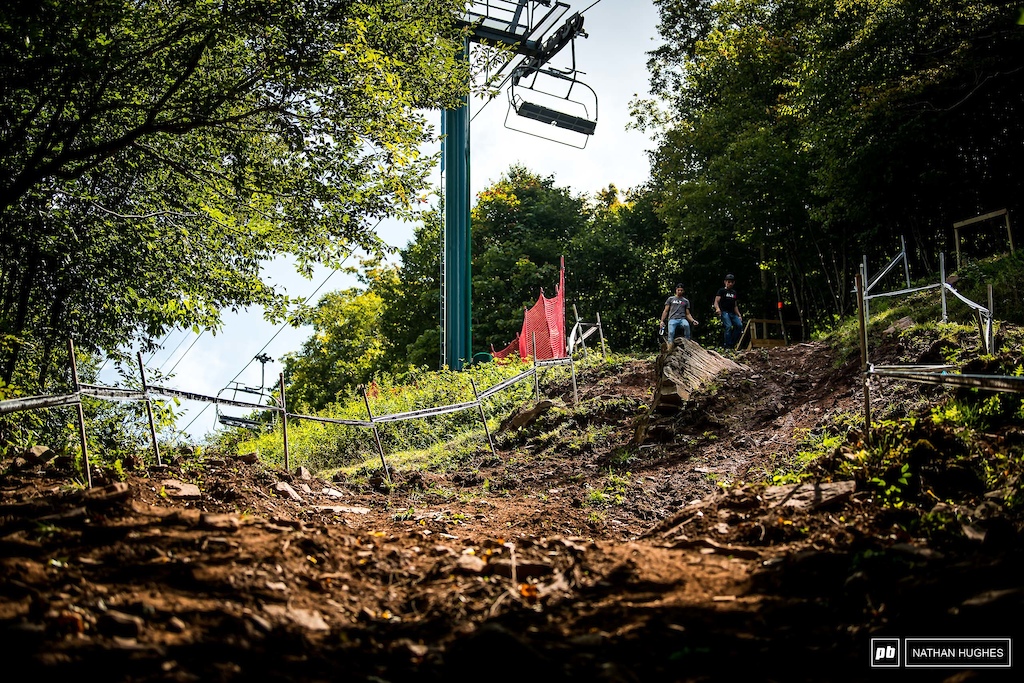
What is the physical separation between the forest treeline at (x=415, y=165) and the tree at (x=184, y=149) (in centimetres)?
3

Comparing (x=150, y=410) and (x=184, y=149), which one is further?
(x=184, y=149)

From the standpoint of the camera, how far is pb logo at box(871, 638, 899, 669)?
2783 mm

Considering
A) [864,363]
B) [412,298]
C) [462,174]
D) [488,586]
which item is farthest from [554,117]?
[412,298]

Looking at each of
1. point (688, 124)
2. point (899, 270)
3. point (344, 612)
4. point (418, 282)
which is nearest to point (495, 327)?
point (418, 282)

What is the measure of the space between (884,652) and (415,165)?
26.1 feet

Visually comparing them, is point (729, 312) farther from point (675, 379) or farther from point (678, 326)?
point (675, 379)

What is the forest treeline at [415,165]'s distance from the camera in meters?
7.97

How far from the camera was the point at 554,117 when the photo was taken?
1688cm

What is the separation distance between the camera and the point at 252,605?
133 inches

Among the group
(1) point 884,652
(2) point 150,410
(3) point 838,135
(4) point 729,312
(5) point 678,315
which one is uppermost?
(3) point 838,135

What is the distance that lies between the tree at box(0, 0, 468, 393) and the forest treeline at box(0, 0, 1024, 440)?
0.03m

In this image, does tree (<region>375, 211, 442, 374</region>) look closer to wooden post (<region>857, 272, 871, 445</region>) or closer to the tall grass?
the tall grass

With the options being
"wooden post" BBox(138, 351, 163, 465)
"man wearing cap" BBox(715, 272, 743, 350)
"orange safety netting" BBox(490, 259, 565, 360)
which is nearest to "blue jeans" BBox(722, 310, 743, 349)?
"man wearing cap" BBox(715, 272, 743, 350)

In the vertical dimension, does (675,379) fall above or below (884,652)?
above
